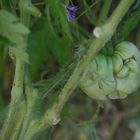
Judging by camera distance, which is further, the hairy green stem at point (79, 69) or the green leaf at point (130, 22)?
the green leaf at point (130, 22)

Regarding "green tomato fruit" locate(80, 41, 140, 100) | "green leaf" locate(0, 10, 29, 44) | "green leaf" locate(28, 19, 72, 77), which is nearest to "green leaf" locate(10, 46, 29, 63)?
"green leaf" locate(0, 10, 29, 44)

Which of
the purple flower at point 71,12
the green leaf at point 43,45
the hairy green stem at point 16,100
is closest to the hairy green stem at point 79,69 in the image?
the hairy green stem at point 16,100

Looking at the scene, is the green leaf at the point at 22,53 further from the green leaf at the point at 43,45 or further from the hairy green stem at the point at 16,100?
the green leaf at the point at 43,45

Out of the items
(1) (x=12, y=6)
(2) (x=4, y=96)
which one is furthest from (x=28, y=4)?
(2) (x=4, y=96)

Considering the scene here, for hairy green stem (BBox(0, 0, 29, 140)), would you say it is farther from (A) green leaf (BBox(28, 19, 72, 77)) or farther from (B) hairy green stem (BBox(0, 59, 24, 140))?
(A) green leaf (BBox(28, 19, 72, 77))

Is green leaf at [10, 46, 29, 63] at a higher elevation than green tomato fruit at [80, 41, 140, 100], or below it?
higher
